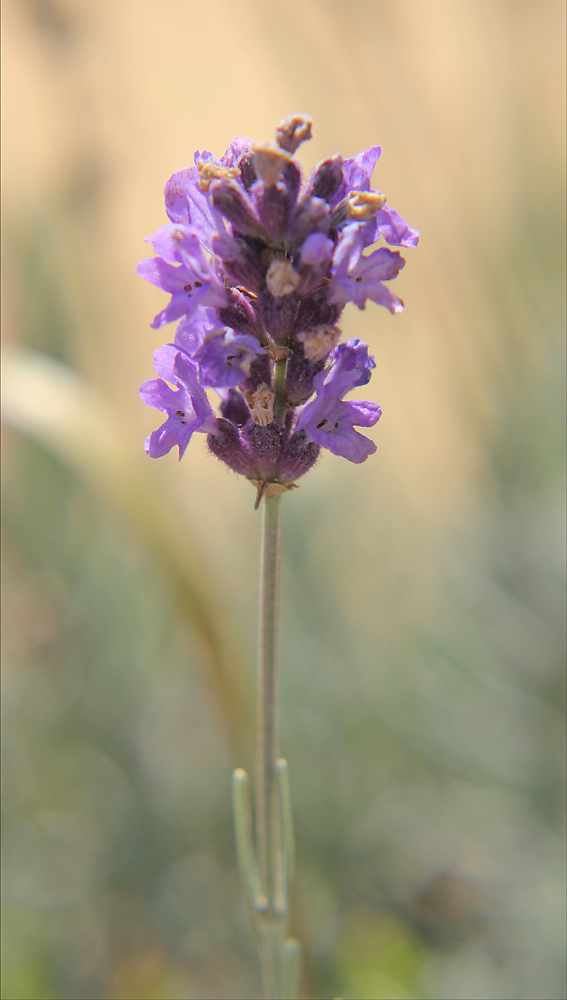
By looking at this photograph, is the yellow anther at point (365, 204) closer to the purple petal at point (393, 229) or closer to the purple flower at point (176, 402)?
the purple petal at point (393, 229)

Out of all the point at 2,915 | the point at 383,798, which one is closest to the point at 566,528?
the point at 383,798

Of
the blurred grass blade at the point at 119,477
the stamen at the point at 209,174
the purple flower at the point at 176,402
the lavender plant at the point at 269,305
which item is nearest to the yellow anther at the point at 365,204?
the lavender plant at the point at 269,305

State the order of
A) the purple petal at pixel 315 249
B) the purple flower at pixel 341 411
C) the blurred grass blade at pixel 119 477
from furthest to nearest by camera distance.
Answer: the blurred grass blade at pixel 119 477, the purple flower at pixel 341 411, the purple petal at pixel 315 249

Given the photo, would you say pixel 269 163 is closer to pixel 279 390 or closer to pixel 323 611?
pixel 279 390

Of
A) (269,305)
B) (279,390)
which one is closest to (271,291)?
(269,305)

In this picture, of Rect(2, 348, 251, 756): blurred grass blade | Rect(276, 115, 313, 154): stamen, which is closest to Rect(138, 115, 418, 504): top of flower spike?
Rect(276, 115, 313, 154): stamen

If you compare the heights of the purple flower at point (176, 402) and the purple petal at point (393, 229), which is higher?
the purple petal at point (393, 229)

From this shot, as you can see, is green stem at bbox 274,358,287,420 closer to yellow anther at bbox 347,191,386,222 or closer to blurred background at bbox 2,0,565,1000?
yellow anther at bbox 347,191,386,222
